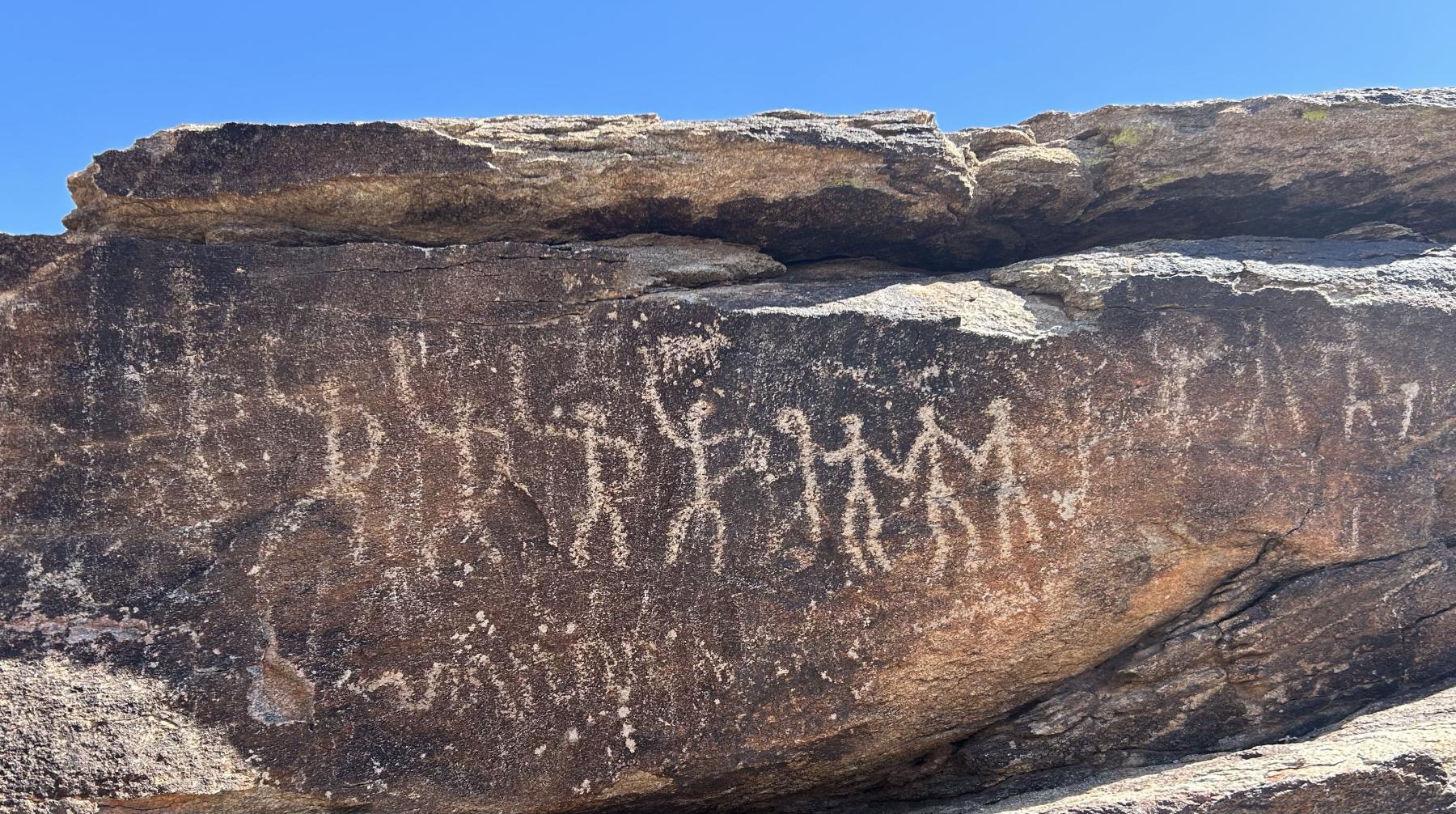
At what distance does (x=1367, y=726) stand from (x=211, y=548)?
6148 mm

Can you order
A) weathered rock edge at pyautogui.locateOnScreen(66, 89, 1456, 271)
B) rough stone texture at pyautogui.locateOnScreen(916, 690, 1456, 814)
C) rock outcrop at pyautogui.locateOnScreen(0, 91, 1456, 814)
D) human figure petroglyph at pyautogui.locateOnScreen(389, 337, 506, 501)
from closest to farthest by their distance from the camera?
rough stone texture at pyautogui.locateOnScreen(916, 690, 1456, 814), rock outcrop at pyautogui.locateOnScreen(0, 91, 1456, 814), human figure petroglyph at pyautogui.locateOnScreen(389, 337, 506, 501), weathered rock edge at pyautogui.locateOnScreen(66, 89, 1456, 271)

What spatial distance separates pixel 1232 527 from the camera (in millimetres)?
5438

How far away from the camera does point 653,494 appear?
5.19 metres

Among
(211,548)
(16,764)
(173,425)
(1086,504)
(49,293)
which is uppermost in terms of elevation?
(49,293)

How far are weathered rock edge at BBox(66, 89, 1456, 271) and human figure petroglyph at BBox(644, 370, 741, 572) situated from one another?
4.64 feet

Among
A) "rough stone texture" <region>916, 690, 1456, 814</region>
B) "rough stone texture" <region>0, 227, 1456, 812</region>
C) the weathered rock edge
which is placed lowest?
"rough stone texture" <region>916, 690, 1456, 814</region>

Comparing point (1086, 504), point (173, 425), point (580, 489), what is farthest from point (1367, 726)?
point (173, 425)

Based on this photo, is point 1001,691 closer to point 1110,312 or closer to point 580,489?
point 1110,312

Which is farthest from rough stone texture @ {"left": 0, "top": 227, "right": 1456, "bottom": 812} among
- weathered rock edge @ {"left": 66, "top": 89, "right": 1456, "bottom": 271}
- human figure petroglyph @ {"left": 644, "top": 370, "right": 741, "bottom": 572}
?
weathered rock edge @ {"left": 66, "top": 89, "right": 1456, "bottom": 271}

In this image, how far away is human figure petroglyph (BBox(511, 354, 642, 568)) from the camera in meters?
5.14

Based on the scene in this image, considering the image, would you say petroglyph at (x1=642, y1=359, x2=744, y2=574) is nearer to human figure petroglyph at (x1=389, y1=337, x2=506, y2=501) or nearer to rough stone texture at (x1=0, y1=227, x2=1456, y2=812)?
rough stone texture at (x1=0, y1=227, x2=1456, y2=812)

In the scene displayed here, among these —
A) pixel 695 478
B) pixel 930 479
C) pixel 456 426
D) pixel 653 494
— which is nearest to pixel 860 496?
pixel 930 479

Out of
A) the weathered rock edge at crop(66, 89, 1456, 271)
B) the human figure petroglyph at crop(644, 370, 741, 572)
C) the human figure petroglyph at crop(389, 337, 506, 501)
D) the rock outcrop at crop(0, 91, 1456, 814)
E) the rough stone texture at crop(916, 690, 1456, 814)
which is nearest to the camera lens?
the rough stone texture at crop(916, 690, 1456, 814)

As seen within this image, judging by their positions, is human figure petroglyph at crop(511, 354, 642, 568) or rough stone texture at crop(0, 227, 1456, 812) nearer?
rough stone texture at crop(0, 227, 1456, 812)
